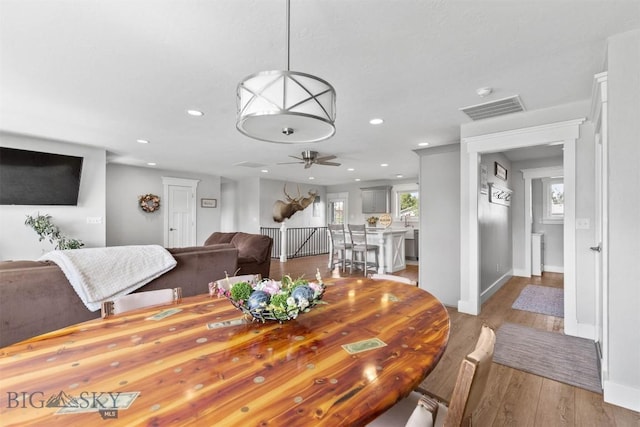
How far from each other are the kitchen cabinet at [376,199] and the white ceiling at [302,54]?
5.44 metres

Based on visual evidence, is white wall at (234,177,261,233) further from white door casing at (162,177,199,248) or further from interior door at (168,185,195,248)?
interior door at (168,185,195,248)

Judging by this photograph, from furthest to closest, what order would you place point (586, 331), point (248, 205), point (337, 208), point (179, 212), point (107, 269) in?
point (337, 208) → point (248, 205) → point (179, 212) → point (586, 331) → point (107, 269)

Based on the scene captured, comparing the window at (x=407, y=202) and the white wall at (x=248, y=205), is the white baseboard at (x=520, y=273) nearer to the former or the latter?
the window at (x=407, y=202)

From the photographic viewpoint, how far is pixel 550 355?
2.54 m

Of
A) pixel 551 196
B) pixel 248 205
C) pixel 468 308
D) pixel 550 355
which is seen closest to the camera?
pixel 550 355

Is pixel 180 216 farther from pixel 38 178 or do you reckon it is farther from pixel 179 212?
pixel 38 178

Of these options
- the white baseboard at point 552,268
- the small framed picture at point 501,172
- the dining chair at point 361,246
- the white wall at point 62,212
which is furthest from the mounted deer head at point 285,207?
the white baseboard at point 552,268

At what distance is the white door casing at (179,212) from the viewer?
7.36 m

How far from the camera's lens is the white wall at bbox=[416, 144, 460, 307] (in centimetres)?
407

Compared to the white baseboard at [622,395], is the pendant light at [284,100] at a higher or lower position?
higher

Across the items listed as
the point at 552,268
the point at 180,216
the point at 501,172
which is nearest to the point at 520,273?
the point at 552,268

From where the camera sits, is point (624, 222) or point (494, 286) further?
point (494, 286)

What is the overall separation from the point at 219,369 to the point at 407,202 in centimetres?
847

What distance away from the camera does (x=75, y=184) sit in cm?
459
